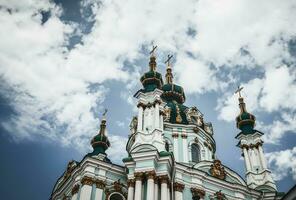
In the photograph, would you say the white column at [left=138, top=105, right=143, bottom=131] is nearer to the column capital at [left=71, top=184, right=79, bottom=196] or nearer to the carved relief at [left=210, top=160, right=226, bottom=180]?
the column capital at [left=71, top=184, right=79, bottom=196]

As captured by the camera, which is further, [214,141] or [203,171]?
[214,141]

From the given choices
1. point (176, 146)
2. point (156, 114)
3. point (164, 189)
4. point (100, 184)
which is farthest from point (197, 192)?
point (176, 146)

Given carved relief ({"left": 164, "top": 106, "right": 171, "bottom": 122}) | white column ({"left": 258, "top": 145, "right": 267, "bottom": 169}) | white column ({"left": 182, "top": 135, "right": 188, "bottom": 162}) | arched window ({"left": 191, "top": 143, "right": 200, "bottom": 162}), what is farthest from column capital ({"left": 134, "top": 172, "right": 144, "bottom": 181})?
white column ({"left": 258, "top": 145, "right": 267, "bottom": 169})

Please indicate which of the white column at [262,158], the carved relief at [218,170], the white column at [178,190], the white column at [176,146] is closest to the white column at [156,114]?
the white column at [178,190]

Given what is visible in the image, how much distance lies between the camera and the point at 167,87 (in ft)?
103

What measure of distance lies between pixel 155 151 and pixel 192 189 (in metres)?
3.19

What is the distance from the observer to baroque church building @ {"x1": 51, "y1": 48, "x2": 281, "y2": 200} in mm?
19203

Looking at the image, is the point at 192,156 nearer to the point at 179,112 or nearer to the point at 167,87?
the point at 179,112

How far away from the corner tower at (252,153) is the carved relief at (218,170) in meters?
2.22

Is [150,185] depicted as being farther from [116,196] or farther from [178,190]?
[116,196]

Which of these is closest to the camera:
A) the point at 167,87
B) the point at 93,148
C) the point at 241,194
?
the point at 241,194

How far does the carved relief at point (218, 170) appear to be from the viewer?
75.2 feet

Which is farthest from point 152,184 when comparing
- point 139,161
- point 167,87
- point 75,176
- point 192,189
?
point 167,87

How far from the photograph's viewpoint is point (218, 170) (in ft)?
76.2
